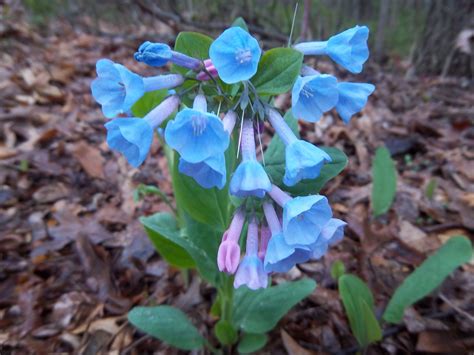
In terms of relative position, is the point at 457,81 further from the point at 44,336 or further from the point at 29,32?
the point at 29,32

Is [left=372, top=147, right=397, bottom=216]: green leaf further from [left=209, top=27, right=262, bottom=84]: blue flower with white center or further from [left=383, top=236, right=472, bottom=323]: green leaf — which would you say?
[left=209, top=27, right=262, bottom=84]: blue flower with white center

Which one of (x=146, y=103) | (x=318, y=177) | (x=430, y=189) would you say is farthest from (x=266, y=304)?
(x=430, y=189)

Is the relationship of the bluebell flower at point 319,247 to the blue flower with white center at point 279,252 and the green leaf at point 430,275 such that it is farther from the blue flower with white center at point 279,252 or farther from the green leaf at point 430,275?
the green leaf at point 430,275

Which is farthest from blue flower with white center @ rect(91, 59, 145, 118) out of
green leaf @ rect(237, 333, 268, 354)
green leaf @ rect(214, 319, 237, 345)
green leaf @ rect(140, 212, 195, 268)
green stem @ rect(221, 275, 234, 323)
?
green leaf @ rect(237, 333, 268, 354)

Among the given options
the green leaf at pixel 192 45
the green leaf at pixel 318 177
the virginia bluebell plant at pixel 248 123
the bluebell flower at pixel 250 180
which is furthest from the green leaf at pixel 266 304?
the green leaf at pixel 192 45

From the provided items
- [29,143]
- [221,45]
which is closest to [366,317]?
[221,45]

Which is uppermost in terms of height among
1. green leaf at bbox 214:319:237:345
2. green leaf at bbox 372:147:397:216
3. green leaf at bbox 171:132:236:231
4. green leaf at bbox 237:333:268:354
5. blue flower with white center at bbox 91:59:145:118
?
blue flower with white center at bbox 91:59:145:118
